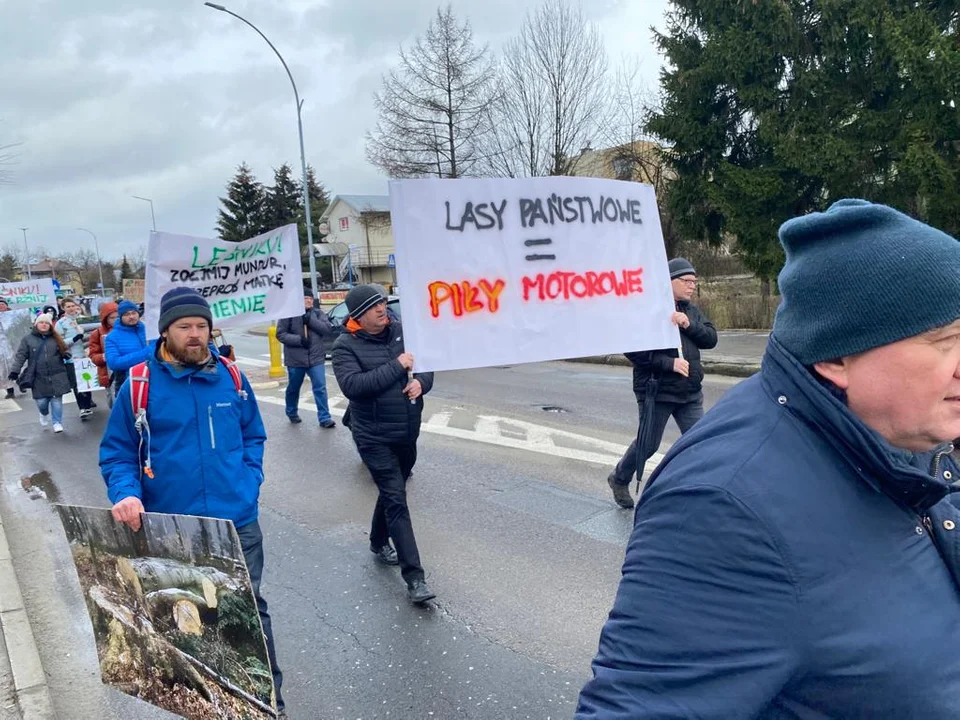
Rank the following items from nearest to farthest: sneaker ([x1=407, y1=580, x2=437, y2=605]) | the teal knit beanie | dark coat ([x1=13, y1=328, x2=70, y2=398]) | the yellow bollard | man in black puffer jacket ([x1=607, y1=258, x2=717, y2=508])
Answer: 1. the teal knit beanie
2. sneaker ([x1=407, y1=580, x2=437, y2=605])
3. man in black puffer jacket ([x1=607, y1=258, x2=717, y2=508])
4. dark coat ([x1=13, y1=328, x2=70, y2=398])
5. the yellow bollard

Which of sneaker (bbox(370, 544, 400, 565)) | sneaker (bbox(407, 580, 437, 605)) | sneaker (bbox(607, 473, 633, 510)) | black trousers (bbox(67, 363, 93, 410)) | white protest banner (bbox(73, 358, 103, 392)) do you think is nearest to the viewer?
sneaker (bbox(407, 580, 437, 605))

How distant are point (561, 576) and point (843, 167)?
577 inches

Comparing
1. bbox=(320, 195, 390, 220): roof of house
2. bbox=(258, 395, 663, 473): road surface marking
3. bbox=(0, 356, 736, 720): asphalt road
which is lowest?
bbox=(0, 356, 736, 720): asphalt road

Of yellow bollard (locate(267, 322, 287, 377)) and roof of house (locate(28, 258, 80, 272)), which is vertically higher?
roof of house (locate(28, 258, 80, 272))

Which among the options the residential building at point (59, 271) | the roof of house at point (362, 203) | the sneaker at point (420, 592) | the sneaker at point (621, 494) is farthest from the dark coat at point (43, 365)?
the residential building at point (59, 271)

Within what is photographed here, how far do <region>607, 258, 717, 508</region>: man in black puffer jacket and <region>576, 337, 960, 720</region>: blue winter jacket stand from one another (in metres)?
3.81

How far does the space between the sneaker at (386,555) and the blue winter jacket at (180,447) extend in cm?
193

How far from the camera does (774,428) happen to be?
4.05ft

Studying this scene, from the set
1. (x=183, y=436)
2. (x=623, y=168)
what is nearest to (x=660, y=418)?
(x=183, y=436)

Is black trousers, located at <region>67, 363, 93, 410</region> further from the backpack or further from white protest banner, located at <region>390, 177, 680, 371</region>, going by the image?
white protest banner, located at <region>390, 177, 680, 371</region>

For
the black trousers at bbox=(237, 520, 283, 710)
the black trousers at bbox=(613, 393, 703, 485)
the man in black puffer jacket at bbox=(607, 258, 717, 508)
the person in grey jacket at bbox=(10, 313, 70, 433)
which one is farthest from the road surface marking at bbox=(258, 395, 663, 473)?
the person in grey jacket at bbox=(10, 313, 70, 433)

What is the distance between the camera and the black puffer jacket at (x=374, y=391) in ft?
14.4

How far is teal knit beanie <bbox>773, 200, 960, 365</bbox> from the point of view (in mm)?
1208

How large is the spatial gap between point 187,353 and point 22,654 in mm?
2038
